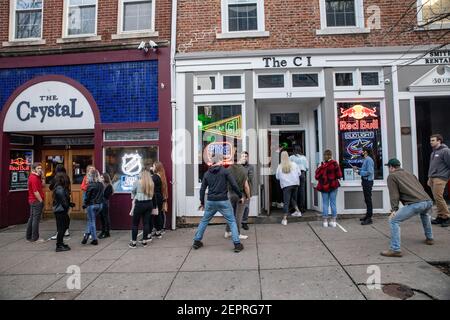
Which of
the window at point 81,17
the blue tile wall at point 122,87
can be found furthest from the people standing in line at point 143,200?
the window at point 81,17

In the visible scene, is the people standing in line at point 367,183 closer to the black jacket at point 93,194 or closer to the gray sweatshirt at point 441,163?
the gray sweatshirt at point 441,163

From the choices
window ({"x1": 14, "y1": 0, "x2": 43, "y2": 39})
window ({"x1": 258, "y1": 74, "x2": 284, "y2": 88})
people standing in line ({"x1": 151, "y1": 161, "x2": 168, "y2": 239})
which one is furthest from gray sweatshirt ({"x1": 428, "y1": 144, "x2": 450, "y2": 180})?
window ({"x1": 14, "y1": 0, "x2": 43, "y2": 39})

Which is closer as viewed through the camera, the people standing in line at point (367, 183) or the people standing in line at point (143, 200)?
the people standing in line at point (143, 200)

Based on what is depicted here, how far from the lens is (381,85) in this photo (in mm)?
8523

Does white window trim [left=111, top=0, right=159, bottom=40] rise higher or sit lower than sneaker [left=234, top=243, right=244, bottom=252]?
higher

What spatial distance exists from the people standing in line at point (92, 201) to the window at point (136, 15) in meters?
4.63

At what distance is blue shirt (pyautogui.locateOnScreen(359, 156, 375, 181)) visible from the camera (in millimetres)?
7730

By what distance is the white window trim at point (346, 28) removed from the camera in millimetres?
8547

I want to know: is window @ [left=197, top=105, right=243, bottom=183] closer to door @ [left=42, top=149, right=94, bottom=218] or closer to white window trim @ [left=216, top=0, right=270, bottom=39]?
white window trim @ [left=216, top=0, right=270, bottom=39]

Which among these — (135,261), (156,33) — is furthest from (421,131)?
(135,261)

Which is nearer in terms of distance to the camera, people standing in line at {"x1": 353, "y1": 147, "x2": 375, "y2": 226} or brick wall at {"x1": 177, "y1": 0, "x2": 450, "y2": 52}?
people standing in line at {"x1": 353, "y1": 147, "x2": 375, "y2": 226}

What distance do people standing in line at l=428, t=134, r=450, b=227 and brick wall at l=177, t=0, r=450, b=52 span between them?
319cm

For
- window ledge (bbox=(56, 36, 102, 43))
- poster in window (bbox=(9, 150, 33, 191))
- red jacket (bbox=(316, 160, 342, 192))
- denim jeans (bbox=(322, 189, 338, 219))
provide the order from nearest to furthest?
red jacket (bbox=(316, 160, 342, 192)) < denim jeans (bbox=(322, 189, 338, 219)) < window ledge (bbox=(56, 36, 102, 43)) < poster in window (bbox=(9, 150, 33, 191))

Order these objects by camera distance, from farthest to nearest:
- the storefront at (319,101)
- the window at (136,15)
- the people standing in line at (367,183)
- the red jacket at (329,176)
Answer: the window at (136,15)
the storefront at (319,101)
the people standing in line at (367,183)
the red jacket at (329,176)
